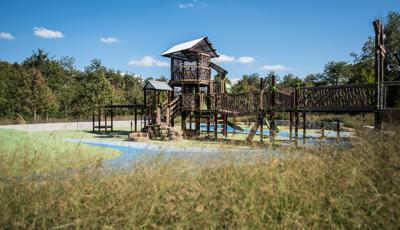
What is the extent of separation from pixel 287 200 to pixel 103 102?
36.2 metres

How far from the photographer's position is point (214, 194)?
3.54 metres

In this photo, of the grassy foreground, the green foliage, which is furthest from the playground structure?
the green foliage

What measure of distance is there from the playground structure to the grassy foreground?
5636 mm

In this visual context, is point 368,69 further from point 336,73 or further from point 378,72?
point 378,72

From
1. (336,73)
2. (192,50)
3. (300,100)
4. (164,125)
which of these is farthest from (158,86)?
(336,73)

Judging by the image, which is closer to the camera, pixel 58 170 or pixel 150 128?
pixel 58 170

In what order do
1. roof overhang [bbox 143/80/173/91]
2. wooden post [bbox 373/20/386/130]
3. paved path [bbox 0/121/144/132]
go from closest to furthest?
wooden post [bbox 373/20/386/130]
roof overhang [bbox 143/80/173/91]
paved path [bbox 0/121/144/132]

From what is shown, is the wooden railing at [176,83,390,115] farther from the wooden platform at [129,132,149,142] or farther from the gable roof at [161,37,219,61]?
the wooden platform at [129,132,149,142]

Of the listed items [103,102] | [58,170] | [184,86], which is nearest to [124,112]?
[103,102]

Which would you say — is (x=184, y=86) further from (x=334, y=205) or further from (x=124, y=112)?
(x=124, y=112)

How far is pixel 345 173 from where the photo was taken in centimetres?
372

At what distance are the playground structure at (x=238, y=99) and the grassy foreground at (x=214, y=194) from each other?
18.5ft

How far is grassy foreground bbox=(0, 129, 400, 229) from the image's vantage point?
9.70ft

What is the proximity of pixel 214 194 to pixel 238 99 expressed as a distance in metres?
14.0
